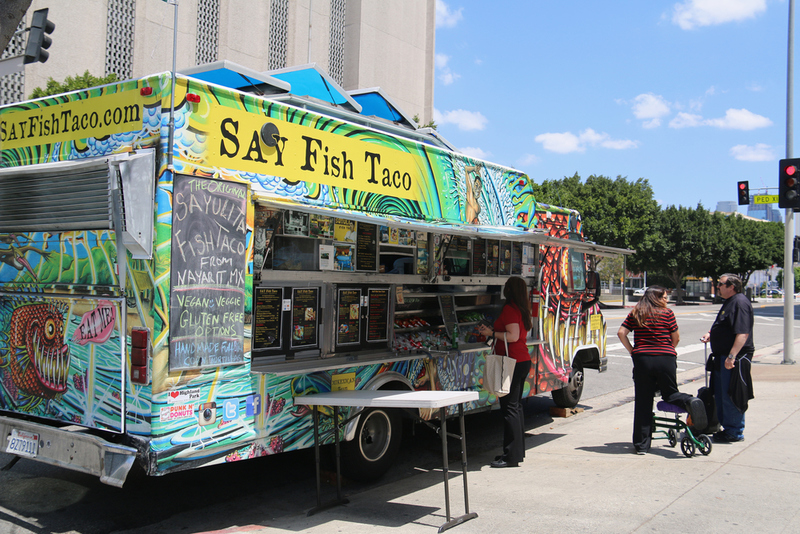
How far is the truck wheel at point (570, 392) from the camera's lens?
8992 millimetres

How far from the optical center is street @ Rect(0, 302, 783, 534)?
4688 mm

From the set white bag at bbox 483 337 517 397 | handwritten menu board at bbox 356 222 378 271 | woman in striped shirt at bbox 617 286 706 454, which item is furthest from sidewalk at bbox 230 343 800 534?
handwritten menu board at bbox 356 222 378 271

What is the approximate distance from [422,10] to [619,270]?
27281mm

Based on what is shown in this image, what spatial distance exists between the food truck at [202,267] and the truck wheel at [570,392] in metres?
3.02

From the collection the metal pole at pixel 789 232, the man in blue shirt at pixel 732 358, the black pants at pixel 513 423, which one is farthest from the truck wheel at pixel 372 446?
the metal pole at pixel 789 232

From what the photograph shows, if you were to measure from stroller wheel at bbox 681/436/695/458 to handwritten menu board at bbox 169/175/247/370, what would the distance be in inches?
176

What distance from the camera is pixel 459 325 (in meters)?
7.77

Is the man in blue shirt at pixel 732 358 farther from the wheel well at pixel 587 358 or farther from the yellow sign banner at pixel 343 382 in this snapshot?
the yellow sign banner at pixel 343 382

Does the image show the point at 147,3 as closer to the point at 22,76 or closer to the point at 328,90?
the point at 22,76

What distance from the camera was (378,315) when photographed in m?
6.41

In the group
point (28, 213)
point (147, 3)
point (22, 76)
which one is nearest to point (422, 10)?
point (147, 3)

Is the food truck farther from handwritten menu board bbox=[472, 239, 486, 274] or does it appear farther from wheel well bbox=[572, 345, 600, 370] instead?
wheel well bbox=[572, 345, 600, 370]

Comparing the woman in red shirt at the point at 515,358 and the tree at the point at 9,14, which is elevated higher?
the tree at the point at 9,14

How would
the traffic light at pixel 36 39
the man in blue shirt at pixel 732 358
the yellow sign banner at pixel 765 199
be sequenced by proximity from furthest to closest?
the yellow sign banner at pixel 765 199
the traffic light at pixel 36 39
the man in blue shirt at pixel 732 358
